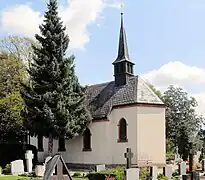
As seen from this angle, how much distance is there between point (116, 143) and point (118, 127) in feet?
4.57

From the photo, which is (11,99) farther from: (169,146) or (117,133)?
(169,146)

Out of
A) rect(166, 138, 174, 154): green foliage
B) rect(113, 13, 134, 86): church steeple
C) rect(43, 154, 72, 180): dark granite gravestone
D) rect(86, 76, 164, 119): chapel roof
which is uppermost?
rect(113, 13, 134, 86): church steeple

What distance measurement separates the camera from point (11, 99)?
126 ft

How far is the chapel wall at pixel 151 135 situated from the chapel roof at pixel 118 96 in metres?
0.92

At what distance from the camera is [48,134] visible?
100 ft

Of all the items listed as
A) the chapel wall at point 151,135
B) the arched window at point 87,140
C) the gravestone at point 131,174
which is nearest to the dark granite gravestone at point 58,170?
the gravestone at point 131,174

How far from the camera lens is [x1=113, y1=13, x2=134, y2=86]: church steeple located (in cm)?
3338

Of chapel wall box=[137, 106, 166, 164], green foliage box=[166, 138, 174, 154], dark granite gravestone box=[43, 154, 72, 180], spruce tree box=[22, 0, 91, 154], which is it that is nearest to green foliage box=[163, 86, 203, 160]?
green foliage box=[166, 138, 174, 154]

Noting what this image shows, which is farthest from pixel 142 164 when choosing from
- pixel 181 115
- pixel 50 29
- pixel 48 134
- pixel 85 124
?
pixel 181 115

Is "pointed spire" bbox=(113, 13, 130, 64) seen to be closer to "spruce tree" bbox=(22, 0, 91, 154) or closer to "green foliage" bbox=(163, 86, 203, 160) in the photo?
"spruce tree" bbox=(22, 0, 91, 154)

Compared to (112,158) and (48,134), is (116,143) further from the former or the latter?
(48,134)

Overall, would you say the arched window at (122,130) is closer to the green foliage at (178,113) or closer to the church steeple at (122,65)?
the church steeple at (122,65)

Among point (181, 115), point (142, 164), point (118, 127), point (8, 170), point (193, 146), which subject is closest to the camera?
point (8, 170)

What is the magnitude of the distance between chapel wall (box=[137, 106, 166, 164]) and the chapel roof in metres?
0.92
